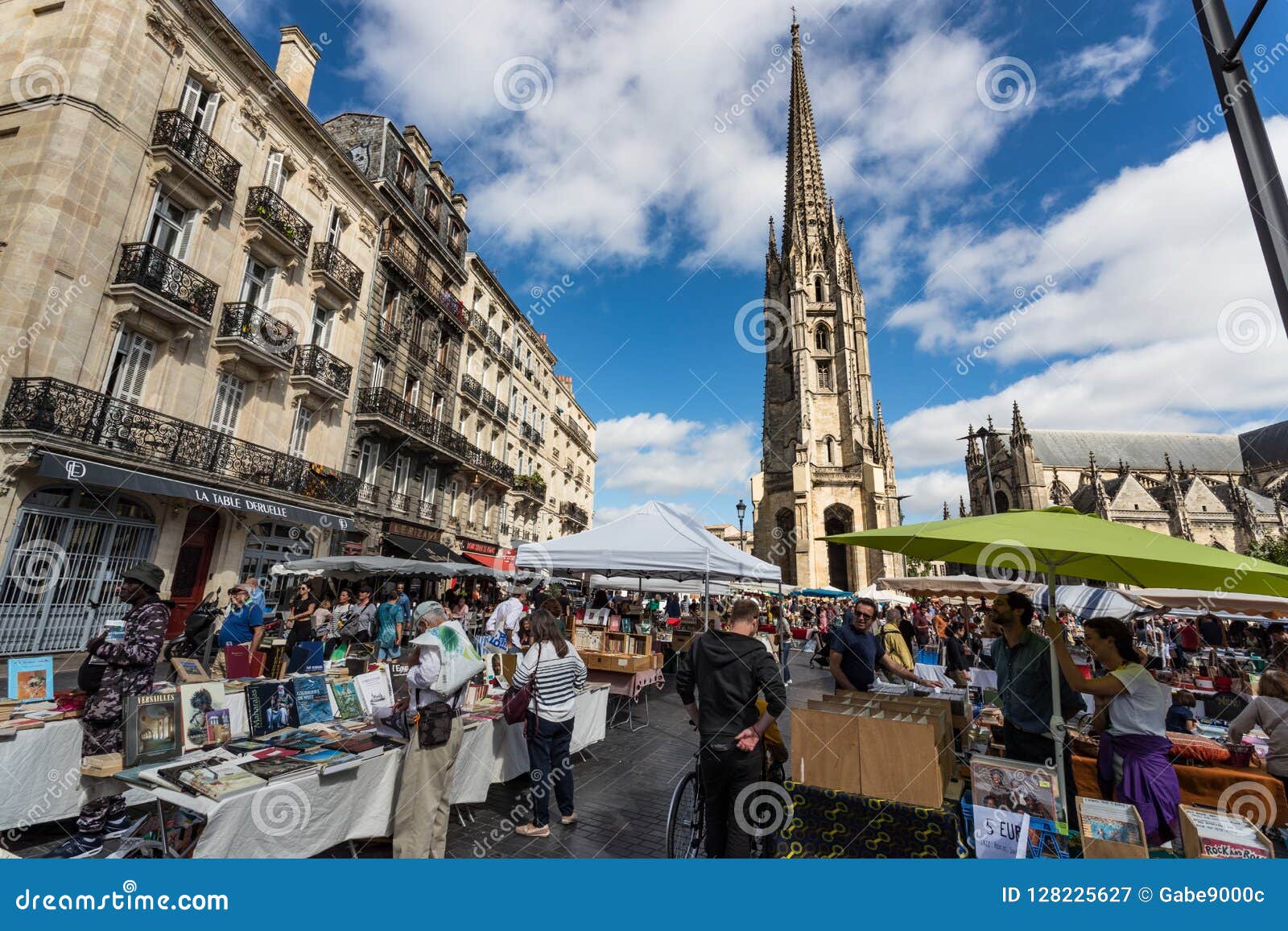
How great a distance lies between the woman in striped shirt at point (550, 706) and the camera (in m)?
4.54

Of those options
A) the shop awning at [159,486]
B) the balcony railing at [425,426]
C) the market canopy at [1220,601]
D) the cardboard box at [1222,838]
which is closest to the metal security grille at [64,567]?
the shop awning at [159,486]

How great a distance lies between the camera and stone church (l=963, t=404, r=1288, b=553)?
41.8m

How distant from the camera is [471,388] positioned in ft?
77.9

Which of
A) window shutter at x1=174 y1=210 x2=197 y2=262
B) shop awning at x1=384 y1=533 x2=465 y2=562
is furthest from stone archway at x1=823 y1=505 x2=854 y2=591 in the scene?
window shutter at x1=174 y1=210 x2=197 y2=262

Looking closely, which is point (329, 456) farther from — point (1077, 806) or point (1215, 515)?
point (1215, 515)

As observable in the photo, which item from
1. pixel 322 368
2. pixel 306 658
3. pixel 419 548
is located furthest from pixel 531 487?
pixel 306 658

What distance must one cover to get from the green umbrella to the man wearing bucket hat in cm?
481

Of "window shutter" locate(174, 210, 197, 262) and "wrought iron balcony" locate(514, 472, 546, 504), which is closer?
"window shutter" locate(174, 210, 197, 262)

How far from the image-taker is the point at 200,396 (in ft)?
40.5

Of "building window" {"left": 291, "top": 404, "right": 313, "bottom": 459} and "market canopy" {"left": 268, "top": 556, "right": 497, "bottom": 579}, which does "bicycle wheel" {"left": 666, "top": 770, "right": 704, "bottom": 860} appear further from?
"building window" {"left": 291, "top": 404, "right": 313, "bottom": 459}

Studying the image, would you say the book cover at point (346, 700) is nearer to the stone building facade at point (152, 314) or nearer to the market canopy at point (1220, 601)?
the stone building facade at point (152, 314)

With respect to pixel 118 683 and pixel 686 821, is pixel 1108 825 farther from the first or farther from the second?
pixel 118 683

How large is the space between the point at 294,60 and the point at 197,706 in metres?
19.9

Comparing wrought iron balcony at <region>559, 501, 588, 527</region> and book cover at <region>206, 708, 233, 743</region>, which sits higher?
wrought iron balcony at <region>559, 501, 588, 527</region>
